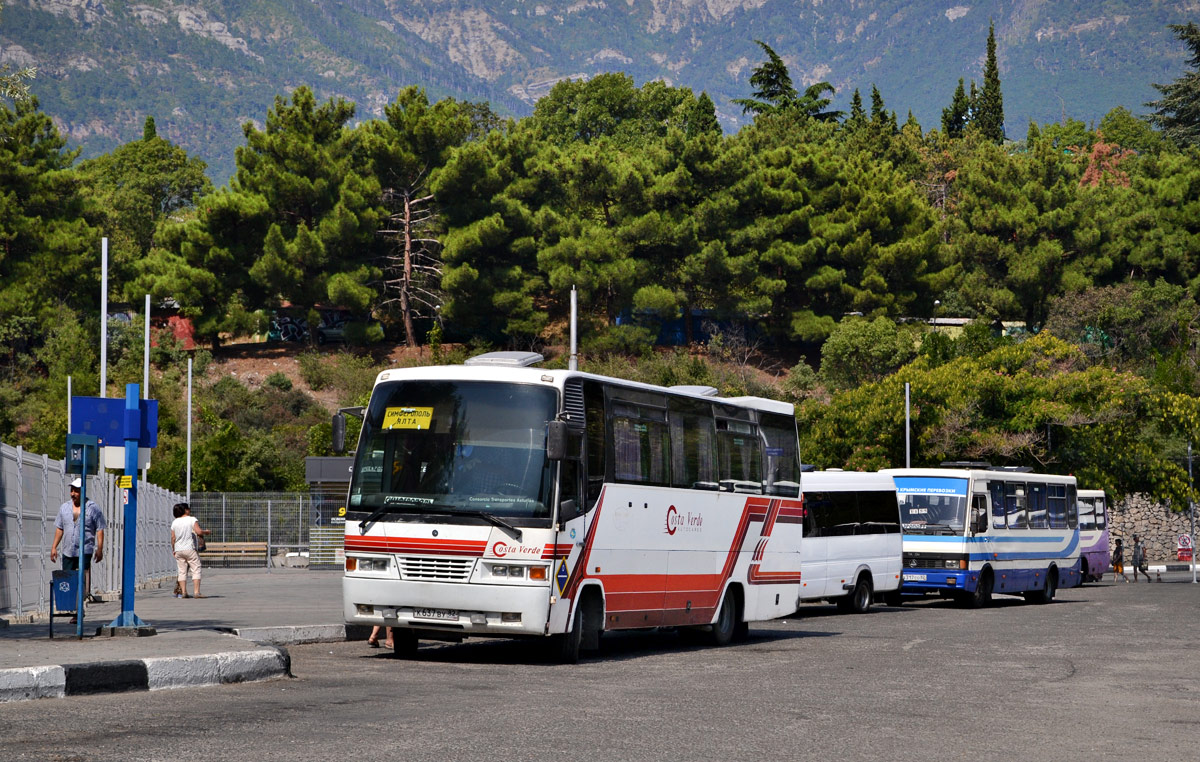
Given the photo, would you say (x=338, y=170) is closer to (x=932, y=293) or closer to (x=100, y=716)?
(x=932, y=293)

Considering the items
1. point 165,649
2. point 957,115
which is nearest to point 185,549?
point 165,649

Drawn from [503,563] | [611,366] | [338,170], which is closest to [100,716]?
[503,563]

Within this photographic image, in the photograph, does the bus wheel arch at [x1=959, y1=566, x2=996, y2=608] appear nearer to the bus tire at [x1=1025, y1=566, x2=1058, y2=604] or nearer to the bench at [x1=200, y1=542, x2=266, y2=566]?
the bus tire at [x1=1025, y1=566, x2=1058, y2=604]

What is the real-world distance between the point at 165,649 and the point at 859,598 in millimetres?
17340

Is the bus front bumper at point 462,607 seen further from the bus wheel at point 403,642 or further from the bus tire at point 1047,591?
the bus tire at point 1047,591

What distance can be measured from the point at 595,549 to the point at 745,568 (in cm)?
440

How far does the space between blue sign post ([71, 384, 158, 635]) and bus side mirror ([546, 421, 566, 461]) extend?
3860 mm

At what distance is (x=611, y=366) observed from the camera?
7169cm

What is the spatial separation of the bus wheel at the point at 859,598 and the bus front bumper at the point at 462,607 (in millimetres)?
14065

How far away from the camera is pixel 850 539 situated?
2783 cm

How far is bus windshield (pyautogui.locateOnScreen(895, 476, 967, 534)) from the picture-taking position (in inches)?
1196

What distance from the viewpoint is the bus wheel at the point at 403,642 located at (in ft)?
52.5

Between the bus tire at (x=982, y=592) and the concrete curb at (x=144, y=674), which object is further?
the bus tire at (x=982, y=592)

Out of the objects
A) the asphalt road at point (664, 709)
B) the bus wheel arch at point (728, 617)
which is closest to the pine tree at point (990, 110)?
the bus wheel arch at point (728, 617)
